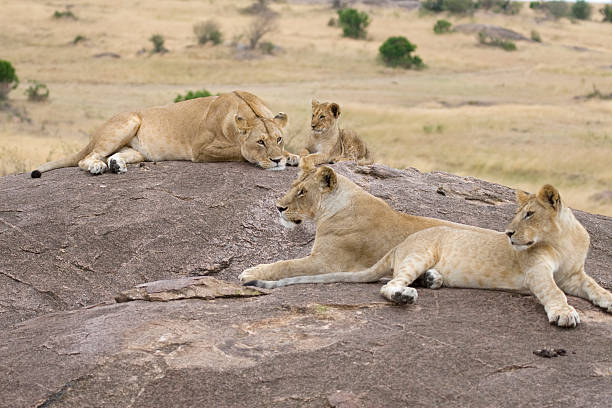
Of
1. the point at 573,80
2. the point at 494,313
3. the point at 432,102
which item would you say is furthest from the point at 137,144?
the point at 573,80

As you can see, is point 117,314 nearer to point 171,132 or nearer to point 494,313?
point 494,313

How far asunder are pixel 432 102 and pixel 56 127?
15.5m

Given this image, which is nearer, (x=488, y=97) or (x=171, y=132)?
(x=171, y=132)

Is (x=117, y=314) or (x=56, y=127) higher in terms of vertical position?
(x=117, y=314)

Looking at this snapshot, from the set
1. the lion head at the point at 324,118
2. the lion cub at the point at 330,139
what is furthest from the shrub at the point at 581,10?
the lion head at the point at 324,118

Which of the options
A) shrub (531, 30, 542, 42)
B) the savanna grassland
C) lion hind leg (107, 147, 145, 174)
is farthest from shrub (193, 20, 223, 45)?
lion hind leg (107, 147, 145, 174)

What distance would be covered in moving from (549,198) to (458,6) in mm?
64376

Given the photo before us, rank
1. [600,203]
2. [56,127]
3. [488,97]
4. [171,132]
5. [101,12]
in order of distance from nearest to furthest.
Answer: [171,132], [600,203], [56,127], [488,97], [101,12]

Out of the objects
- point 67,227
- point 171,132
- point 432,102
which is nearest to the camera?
point 67,227

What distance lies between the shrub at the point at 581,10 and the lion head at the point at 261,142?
2960 inches

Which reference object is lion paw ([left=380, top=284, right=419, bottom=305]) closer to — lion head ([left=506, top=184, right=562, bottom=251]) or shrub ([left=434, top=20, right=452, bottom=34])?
lion head ([left=506, top=184, right=562, bottom=251])

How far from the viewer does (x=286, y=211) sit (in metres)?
7.40

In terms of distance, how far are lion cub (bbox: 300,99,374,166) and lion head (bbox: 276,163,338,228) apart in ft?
13.1

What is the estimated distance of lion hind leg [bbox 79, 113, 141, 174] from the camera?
1052 centimetres
